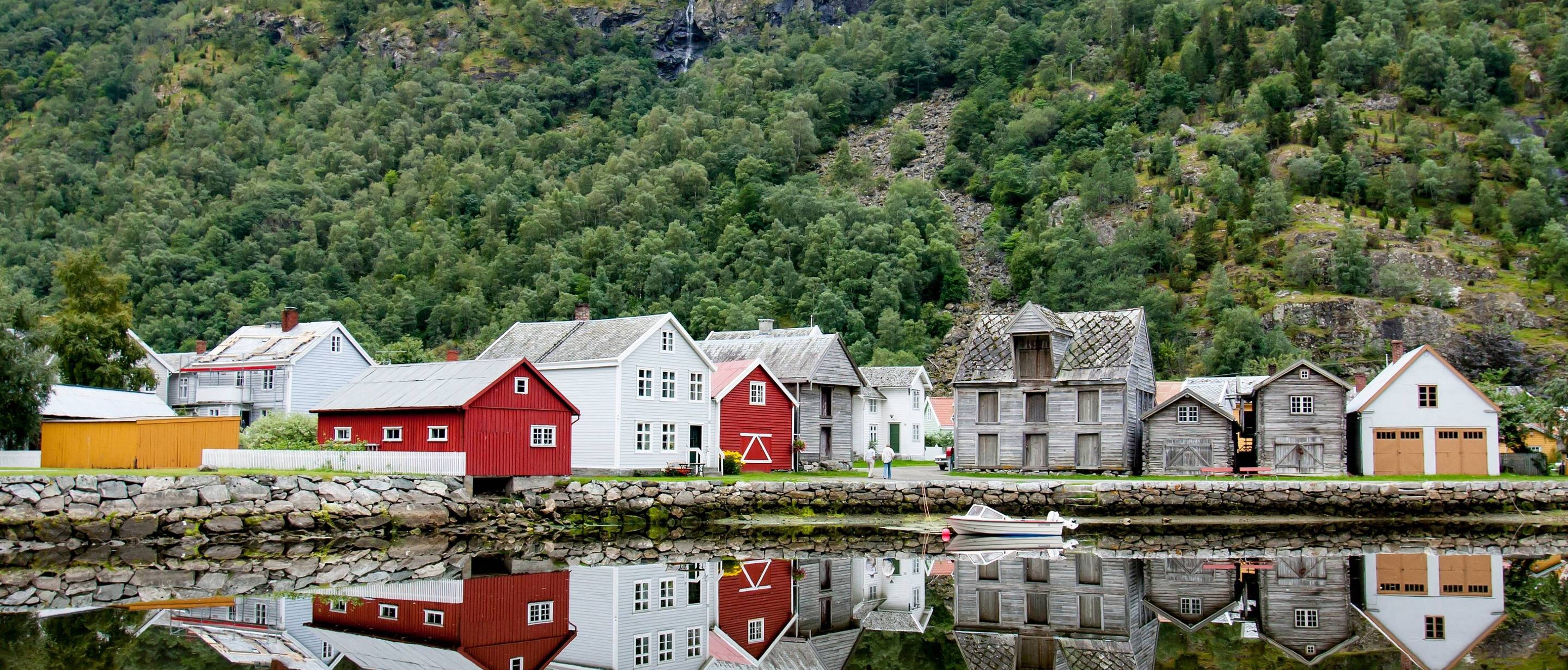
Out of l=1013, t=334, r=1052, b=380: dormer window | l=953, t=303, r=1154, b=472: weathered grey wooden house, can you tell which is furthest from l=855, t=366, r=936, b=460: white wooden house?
l=1013, t=334, r=1052, b=380: dormer window

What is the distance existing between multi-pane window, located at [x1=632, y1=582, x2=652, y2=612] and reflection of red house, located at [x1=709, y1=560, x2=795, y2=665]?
1.33m

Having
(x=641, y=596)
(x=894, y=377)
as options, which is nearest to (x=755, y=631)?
(x=641, y=596)

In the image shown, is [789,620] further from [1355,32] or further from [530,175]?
[1355,32]

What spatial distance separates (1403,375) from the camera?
4881 centimetres

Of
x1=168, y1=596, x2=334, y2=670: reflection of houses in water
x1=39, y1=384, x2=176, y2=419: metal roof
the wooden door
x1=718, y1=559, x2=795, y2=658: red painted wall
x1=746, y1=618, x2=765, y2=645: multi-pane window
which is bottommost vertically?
x1=746, y1=618, x2=765, y2=645: multi-pane window

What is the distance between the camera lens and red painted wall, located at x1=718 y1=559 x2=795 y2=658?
21.4 meters

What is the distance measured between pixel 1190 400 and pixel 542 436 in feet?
80.4

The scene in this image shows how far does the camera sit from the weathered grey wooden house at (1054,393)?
163 ft

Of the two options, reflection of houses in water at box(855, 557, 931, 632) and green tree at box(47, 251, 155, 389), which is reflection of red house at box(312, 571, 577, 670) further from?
green tree at box(47, 251, 155, 389)

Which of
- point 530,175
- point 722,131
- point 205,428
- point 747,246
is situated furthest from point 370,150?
point 205,428

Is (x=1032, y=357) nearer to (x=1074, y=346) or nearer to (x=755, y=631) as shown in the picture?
(x=1074, y=346)

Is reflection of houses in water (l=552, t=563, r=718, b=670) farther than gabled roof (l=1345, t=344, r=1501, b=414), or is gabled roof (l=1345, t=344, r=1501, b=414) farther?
gabled roof (l=1345, t=344, r=1501, b=414)

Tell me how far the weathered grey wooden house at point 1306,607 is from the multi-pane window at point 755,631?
7974 millimetres

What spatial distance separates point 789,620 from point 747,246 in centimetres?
10695
